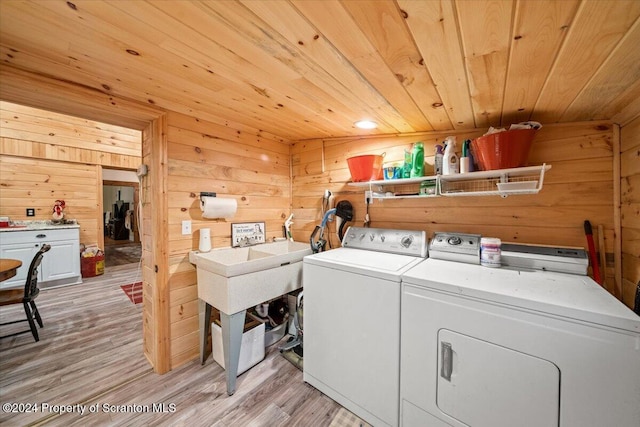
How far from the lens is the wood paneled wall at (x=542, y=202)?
1.35m

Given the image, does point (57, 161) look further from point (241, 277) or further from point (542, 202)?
point (542, 202)

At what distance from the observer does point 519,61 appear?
90cm

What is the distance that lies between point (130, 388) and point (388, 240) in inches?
84.1

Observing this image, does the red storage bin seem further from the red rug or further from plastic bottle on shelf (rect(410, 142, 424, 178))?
plastic bottle on shelf (rect(410, 142, 424, 178))

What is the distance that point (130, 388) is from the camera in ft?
5.47

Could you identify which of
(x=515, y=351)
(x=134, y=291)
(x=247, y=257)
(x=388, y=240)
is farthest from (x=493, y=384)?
(x=134, y=291)

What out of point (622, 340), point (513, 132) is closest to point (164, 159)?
point (513, 132)

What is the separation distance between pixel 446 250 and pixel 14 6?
220cm

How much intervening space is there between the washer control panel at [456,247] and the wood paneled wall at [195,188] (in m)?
1.64

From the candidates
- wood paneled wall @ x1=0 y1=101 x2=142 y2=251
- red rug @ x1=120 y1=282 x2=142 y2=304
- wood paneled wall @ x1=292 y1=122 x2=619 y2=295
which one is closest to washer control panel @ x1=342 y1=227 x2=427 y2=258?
wood paneled wall @ x1=292 y1=122 x2=619 y2=295

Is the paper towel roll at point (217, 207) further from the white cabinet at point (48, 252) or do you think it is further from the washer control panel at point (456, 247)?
the white cabinet at point (48, 252)

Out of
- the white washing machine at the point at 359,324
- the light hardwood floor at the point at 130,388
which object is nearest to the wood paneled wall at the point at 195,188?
the light hardwood floor at the point at 130,388

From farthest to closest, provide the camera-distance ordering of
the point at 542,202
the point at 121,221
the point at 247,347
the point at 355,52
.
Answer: the point at 121,221 < the point at 247,347 < the point at 542,202 < the point at 355,52

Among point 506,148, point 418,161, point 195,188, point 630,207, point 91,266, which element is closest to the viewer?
point 630,207
